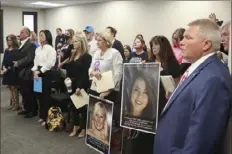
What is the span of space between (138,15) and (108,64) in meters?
5.99

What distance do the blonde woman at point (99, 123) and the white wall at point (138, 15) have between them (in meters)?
4.11

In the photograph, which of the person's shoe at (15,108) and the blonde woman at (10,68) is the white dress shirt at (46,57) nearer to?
the blonde woman at (10,68)

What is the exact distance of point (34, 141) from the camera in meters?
3.66

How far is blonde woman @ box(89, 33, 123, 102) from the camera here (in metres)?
3.10

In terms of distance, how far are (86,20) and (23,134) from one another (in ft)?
24.1

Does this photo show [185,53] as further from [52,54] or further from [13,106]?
[13,106]

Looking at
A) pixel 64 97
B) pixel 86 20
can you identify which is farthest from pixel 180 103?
pixel 86 20

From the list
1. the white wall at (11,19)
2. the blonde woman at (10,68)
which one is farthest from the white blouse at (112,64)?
the white wall at (11,19)

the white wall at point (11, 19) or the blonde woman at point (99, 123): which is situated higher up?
the white wall at point (11, 19)

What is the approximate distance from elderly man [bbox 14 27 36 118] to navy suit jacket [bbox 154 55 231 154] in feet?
11.4

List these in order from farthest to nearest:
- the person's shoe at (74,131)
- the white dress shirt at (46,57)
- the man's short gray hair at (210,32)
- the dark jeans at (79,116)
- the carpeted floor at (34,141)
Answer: the white dress shirt at (46,57) → the person's shoe at (74,131) → the dark jeans at (79,116) → the carpeted floor at (34,141) → the man's short gray hair at (210,32)

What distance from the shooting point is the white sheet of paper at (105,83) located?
2980 millimetres

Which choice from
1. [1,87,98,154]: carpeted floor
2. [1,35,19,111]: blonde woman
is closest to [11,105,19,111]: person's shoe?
[1,35,19,111]: blonde woman

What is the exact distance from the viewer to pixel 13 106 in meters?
5.37
